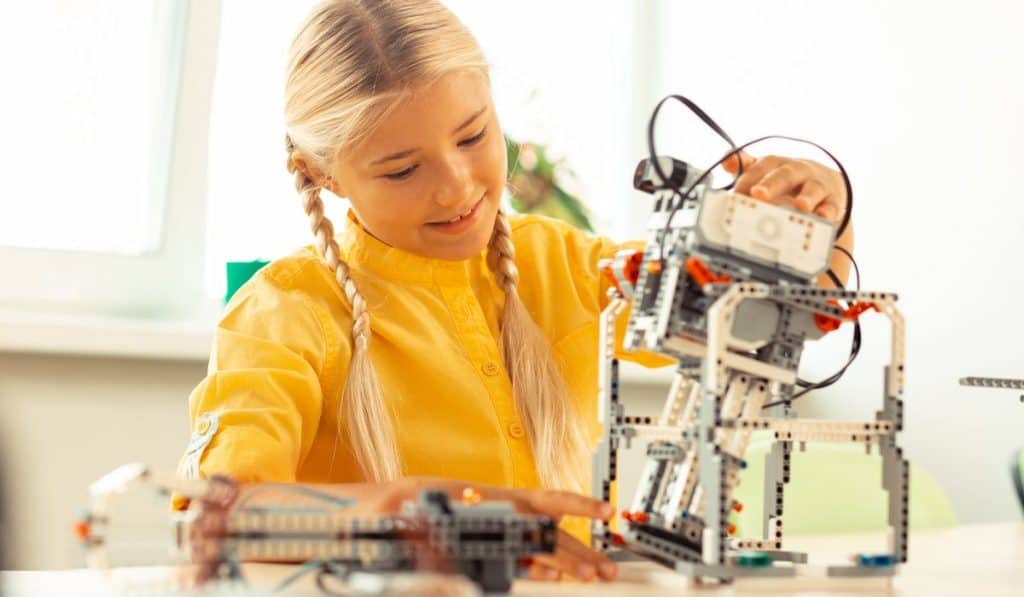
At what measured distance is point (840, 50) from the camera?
8.21 feet

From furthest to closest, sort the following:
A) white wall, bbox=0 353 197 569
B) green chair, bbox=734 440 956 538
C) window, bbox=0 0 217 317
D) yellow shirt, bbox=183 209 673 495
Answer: window, bbox=0 0 217 317, white wall, bbox=0 353 197 569, green chair, bbox=734 440 956 538, yellow shirt, bbox=183 209 673 495

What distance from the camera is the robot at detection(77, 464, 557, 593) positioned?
80cm

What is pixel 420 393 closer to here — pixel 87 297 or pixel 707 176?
pixel 707 176

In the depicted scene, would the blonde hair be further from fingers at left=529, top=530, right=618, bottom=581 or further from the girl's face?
fingers at left=529, top=530, right=618, bottom=581

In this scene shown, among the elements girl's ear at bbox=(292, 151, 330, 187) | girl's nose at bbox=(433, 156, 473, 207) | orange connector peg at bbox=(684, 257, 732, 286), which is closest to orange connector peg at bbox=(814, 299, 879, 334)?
orange connector peg at bbox=(684, 257, 732, 286)

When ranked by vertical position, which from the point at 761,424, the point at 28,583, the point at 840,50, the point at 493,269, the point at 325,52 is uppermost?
the point at 840,50

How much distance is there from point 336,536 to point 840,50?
1.96m

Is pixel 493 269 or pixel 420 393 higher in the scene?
pixel 493 269

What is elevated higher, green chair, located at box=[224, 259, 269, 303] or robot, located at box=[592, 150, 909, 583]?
green chair, located at box=[224, 259, 269, 303]

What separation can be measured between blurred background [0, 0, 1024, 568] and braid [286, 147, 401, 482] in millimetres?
781

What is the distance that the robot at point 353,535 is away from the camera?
2.62 feet

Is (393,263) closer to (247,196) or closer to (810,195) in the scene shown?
(810,195)

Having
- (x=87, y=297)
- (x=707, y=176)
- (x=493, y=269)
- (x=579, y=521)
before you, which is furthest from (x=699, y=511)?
(x=87, y=297)

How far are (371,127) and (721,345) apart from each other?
537 mm
